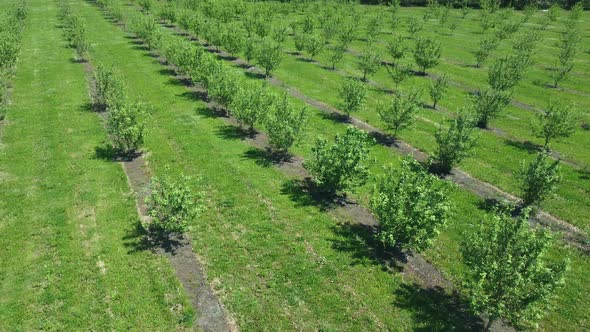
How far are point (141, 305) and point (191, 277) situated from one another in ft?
8.17

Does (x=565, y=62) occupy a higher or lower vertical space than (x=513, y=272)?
higher

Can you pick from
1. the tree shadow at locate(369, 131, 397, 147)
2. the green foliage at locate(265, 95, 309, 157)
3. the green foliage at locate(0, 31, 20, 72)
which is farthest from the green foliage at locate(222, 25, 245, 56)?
the green foliage at locate(265, 95, 309, 157)

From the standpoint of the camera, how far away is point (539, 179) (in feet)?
78.3

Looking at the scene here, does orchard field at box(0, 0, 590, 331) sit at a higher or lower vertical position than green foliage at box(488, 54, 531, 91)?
lower

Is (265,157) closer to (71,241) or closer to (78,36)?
(71,241)

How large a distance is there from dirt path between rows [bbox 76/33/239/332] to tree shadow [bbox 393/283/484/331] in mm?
7752

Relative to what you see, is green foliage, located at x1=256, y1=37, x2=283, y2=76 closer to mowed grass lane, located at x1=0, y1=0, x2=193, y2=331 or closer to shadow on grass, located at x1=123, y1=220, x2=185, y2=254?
mowed grass lane, located at x1=0, y1=0, x2=193, y2=331

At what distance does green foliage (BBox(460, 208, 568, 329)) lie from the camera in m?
14.6

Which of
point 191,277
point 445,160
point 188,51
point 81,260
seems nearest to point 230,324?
point 191,277

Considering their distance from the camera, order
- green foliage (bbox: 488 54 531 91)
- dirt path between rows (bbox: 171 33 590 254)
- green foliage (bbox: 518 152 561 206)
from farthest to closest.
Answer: green foliage (bbox: 488 54 531 91) → green foliage (bbox: 518 152 561 206) → dirt path between rows (bbox: 171 33 590 254)

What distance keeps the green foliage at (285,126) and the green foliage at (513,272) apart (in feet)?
50.4

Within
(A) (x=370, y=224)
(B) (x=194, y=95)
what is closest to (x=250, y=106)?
(B) (x=194, y=95)

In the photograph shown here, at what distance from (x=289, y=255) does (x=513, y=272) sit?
1007 centimetres

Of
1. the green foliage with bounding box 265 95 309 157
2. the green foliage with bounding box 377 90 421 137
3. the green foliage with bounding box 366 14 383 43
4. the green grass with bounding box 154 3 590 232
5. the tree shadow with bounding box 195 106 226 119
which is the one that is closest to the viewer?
the green grass with bounding box 154 3 590 232
